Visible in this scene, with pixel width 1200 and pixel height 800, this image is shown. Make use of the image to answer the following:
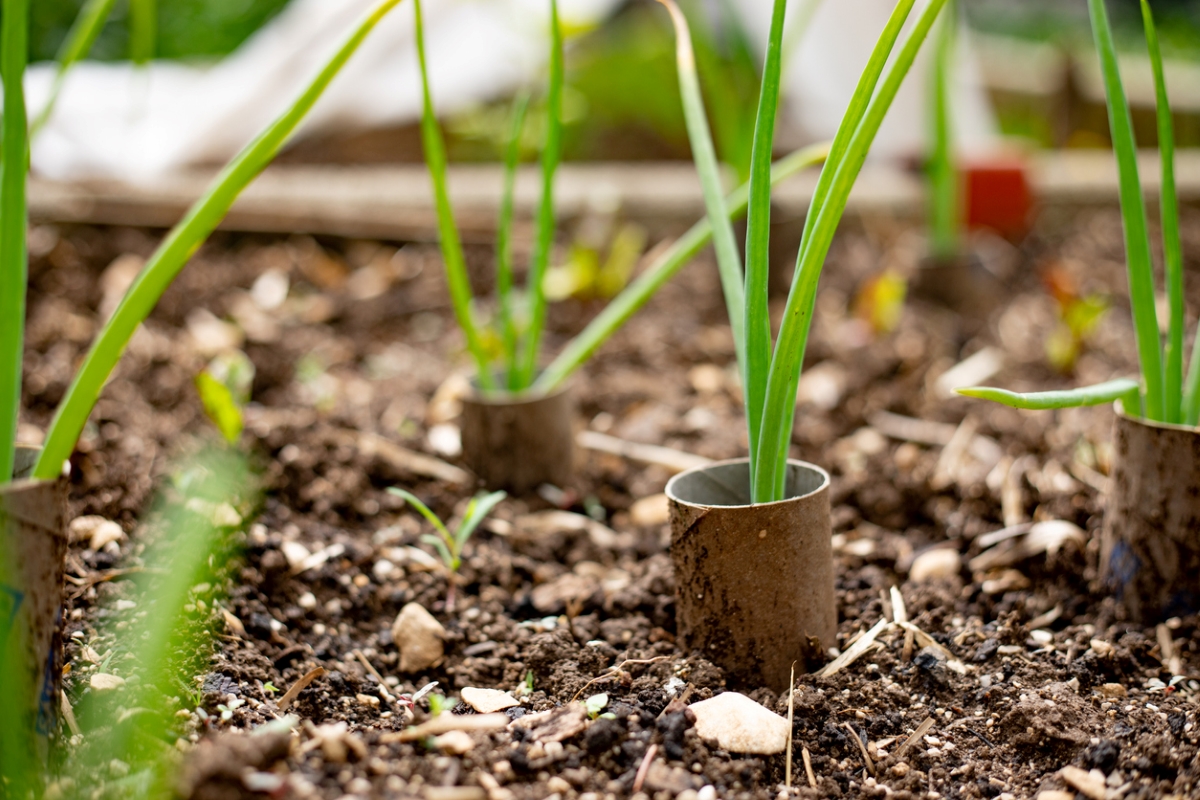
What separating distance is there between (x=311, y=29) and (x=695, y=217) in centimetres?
121

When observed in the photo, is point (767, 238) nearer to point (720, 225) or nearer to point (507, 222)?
point (720, 225)

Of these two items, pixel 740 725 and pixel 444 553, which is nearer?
pixel 740 725

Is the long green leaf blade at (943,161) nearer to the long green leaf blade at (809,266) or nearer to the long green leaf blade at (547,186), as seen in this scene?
the long green leaf blade at (547,186)

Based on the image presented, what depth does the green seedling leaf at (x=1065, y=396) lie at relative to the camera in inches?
23.5

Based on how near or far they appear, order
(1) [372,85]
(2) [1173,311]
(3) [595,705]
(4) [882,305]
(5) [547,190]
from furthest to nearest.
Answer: (1) [372,85] → (4) [882,305] → (5) [547,190] → (2) [1173,311] → (3) [595,705]

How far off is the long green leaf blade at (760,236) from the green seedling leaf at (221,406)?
0.62 metres

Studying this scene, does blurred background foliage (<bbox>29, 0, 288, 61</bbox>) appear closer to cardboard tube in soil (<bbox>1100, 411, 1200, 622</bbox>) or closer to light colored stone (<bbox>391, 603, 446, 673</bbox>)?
light colored stone (<bbox>391, 603, 446, 673</bbox>)

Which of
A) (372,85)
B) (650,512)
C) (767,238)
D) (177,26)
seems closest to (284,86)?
(372,85)

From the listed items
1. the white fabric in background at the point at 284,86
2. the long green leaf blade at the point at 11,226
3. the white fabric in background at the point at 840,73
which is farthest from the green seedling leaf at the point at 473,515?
the white fabric in background at the point at 840,73

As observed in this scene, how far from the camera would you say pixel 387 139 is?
121 inches

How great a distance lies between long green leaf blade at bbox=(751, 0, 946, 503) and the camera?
63 centimetres

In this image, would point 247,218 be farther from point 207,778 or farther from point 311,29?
point 207,778

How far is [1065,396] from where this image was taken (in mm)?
654

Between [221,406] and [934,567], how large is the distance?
0.76 m
